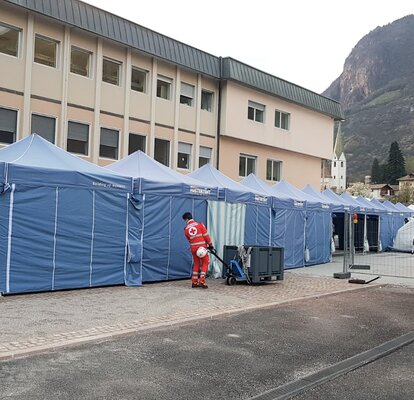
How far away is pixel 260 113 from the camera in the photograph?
2953cm

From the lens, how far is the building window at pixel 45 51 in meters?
19.5

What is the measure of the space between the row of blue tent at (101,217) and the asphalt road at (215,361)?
3.87m

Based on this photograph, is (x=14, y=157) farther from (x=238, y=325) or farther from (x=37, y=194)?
(x=238, y=325)

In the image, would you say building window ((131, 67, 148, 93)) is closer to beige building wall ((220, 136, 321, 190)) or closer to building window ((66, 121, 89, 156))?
building window ((66, 121, 89, 156))

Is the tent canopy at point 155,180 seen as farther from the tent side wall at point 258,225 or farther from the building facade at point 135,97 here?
the building facade at point 135,97

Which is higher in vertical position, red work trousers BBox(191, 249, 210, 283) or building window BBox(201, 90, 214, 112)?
building window BBox(201, 90, 214, 112)

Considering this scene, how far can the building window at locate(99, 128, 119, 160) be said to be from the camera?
21703 mm

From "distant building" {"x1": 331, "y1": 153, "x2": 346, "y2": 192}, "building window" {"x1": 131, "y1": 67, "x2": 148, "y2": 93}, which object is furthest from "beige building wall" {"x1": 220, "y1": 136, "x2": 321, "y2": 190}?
"distant building" {"x1": 331, "y1": 153, "x2": 346, "y2": 192}

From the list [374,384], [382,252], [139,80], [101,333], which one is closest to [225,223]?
[101,333]

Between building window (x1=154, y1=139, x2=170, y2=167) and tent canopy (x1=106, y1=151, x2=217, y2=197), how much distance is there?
29.9 feet

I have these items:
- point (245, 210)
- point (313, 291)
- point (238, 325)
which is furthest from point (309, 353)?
point (245, 210)

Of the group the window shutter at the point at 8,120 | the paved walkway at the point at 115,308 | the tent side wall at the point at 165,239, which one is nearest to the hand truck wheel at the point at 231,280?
the paved walkway at the point at 115,308

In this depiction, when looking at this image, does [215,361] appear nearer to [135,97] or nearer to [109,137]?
[109,137]

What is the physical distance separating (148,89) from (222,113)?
4.95 m
